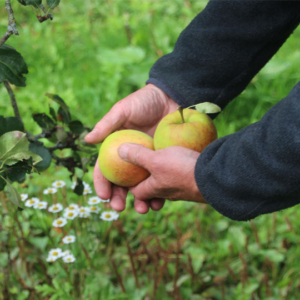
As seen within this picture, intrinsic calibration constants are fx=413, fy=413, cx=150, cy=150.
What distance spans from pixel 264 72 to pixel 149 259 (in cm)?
184

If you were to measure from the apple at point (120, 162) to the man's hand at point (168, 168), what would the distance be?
1.5 inches

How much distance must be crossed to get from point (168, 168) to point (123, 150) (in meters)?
0.18

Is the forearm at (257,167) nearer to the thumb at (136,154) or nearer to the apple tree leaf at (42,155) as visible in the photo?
the thumb at (136,154)

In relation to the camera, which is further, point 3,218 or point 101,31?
point 101,31

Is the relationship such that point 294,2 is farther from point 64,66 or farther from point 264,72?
point 64,66

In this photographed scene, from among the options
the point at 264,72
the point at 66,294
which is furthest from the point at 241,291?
the point at 264,72

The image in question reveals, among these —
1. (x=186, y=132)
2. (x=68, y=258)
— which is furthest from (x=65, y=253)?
(x=186, y=132)

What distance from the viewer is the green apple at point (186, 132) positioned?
131cm

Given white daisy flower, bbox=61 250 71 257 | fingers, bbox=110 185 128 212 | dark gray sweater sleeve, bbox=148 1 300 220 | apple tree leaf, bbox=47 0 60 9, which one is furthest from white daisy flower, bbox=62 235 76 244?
apple tree leaf, bbox=47 0 60 9

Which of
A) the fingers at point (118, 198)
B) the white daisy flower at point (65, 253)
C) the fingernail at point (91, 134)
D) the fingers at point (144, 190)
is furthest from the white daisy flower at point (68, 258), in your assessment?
the fingernail at point (91, 134)

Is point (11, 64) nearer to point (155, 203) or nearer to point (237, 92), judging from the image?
point (155, 203)

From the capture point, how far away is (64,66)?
349cm

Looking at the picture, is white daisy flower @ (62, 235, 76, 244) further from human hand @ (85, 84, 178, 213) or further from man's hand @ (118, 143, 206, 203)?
man's hand @ (118, 143, 206, 203)

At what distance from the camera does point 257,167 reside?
3.61 ft
